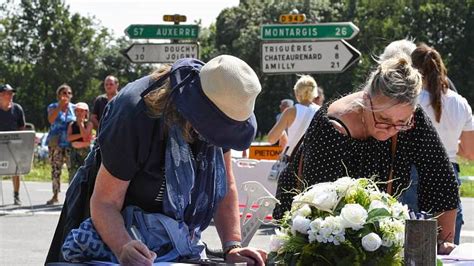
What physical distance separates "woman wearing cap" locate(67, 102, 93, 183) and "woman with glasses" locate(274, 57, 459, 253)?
31.3ft

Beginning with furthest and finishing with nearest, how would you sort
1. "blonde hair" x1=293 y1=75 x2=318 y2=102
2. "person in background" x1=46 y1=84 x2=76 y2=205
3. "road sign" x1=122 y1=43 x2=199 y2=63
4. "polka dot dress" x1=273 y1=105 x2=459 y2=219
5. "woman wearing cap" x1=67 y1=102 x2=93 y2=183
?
"road sign" x1=122 y1=43 x2=199 y2=63 < "person in background" x1=46 y1=84 x2=76 y2=205 < "woman wearing cap" x1=67 y1=102 x2=93 y2=183 < "blonde hair" x1=293 y1=75 x2=318 y2=102 < "polka dot dress" x1=273 y1=105 x2=459 y2=219

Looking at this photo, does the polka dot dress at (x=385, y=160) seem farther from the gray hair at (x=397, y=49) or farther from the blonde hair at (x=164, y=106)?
the gray hair at (x=397, y=49)

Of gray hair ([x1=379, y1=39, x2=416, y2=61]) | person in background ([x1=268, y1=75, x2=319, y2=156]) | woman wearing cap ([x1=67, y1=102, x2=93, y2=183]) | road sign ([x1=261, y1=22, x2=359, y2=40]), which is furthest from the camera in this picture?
road sign ([x1=261, y1=22, x2=359, y2=40])

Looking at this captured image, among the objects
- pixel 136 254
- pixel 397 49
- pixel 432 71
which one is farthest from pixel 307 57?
pixel 136 254

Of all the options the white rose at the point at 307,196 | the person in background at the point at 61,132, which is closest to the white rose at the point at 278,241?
the white rose at the point at 307,196

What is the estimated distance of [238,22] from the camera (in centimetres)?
8819

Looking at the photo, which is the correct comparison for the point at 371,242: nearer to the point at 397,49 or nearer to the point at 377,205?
the point at 377,205

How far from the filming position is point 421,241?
3.28m

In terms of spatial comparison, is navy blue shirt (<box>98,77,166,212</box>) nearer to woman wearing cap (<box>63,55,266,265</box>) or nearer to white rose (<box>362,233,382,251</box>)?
woman wearing cap (<box>63,55,266,265</box>)

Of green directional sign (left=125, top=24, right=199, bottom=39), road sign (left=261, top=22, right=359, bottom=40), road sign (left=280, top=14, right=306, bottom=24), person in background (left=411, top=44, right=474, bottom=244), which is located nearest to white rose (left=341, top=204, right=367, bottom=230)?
person in background (left=411, top=44, right=474, bottom=244)

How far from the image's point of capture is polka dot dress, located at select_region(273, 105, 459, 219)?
14.3 feet

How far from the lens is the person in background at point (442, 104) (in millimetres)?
6031

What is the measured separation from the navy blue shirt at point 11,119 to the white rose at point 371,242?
459 inches

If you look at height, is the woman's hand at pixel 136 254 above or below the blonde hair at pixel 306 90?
below
